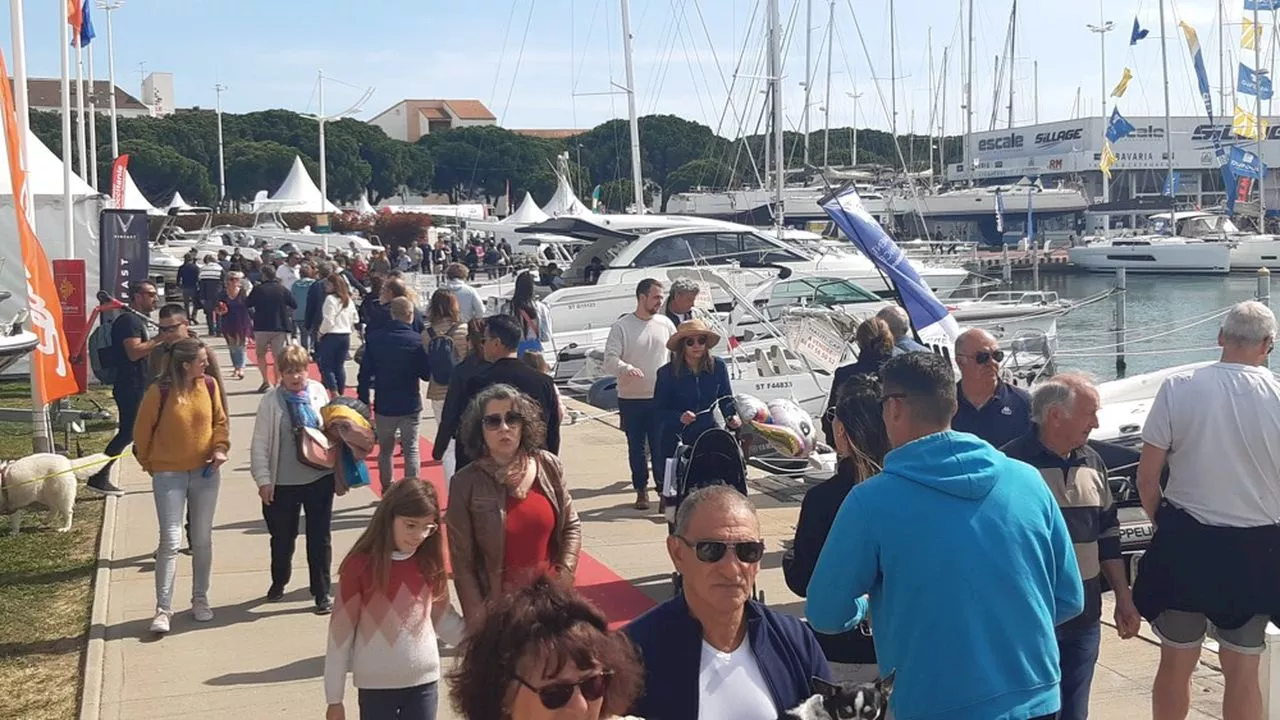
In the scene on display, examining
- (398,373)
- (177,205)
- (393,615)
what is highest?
(177,205)

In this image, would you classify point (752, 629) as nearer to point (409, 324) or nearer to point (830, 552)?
point (830, 552)

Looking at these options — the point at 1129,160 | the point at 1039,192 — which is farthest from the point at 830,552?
the point at 1129,160

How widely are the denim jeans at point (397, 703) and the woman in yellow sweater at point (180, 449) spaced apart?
3.07m

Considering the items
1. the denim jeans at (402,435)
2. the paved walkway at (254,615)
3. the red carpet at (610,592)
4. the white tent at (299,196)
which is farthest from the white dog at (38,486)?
the white tent at (299,196)

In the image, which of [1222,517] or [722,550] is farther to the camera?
[1222,517]

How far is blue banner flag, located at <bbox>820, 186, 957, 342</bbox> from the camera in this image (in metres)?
11.3

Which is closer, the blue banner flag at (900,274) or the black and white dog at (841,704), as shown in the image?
the black and white dog at (841,704)

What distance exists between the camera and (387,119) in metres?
157

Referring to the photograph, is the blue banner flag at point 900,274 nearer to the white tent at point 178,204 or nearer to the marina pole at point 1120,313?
the marina pole at point 1120,313

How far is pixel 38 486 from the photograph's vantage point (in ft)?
31.0

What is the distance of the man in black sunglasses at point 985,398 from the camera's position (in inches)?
251

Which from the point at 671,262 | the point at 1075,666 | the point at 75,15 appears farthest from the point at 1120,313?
the point at 1075,666

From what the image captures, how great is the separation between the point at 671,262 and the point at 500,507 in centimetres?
1754

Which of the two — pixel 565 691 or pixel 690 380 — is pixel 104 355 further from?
pixel 565 691
